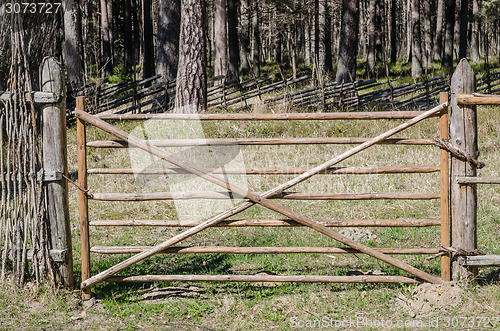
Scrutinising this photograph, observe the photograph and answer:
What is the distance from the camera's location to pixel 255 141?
4383mm

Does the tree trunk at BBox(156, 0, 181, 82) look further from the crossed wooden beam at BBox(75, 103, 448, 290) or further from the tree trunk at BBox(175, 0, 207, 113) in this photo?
the crossed wooden beam at BBox(75, 103, 448, 290)

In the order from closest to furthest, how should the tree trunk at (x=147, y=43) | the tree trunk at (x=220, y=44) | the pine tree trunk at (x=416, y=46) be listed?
1. the tree trunk at (x=220, y=44)
2. the tree trunk at (x=147, y=43)
3. the pine tree trunk at (x=416, y=46)

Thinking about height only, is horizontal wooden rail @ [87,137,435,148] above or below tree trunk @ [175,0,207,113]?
below

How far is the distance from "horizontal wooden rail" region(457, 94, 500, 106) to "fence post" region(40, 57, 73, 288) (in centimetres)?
331

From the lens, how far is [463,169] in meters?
4.24

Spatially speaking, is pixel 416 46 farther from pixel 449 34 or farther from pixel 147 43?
pixel 147 43

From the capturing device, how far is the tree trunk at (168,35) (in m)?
16.1

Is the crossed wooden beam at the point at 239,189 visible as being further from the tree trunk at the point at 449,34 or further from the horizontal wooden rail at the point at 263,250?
the tree trunk at the point at 449,34

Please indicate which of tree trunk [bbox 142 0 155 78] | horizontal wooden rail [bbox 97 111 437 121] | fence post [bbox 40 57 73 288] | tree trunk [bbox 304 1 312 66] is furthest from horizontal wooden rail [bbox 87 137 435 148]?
tree trunk [bbox 304 1 312 66]

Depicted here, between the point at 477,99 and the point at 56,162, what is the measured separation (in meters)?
3.51

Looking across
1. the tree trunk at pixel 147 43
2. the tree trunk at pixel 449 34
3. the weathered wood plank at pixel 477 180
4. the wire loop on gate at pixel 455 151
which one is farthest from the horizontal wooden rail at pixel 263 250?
the tree trunk at pixel 449 34

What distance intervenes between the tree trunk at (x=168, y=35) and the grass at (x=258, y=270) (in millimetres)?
8826

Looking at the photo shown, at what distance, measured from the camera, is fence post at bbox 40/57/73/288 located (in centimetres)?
417

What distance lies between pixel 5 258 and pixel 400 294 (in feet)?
11.1
